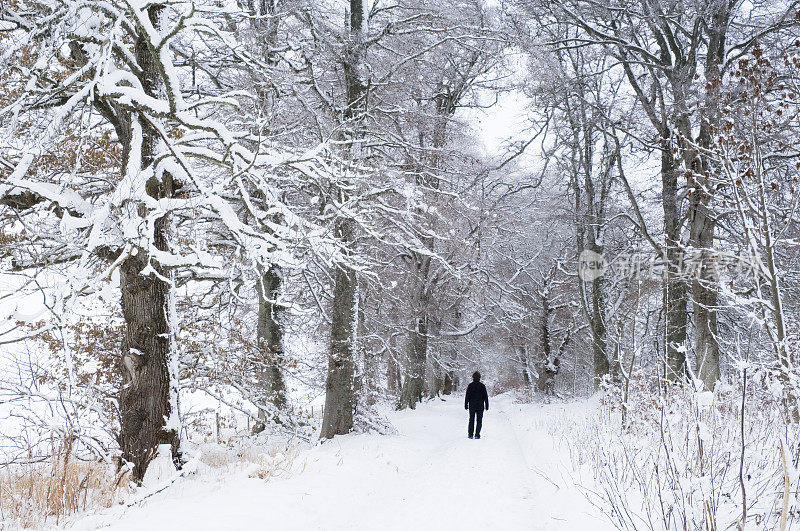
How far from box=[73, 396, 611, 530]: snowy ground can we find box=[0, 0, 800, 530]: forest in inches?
2.2

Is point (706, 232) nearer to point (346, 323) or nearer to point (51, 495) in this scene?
point (346, 323)

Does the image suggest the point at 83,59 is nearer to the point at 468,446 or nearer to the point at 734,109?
the point at 734,109

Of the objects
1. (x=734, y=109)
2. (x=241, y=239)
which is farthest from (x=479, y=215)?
(x=241, y=239)

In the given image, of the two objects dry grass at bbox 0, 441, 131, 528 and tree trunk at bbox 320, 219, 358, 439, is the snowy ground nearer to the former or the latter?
dry grass at bbox 0, 441, 131, 528

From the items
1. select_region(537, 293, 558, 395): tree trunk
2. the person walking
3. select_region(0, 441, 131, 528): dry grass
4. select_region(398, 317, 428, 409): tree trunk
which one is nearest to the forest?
select_region(0, 441, 131, 528): dry grass

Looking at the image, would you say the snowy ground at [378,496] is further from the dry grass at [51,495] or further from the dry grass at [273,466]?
the dry grass at [51,495]

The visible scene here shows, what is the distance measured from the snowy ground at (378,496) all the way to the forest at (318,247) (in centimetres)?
6

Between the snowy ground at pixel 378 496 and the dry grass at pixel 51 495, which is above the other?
the dry grass at pixel 51 495

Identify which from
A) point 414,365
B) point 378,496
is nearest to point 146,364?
point 378,496

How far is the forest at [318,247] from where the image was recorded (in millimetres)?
4145

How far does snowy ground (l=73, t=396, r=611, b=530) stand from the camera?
407 centimetres

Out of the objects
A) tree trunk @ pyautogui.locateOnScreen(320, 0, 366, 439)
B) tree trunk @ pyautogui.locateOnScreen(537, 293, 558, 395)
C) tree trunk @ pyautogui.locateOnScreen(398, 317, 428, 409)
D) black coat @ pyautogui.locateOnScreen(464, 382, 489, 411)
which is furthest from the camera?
tree trunk @ pyautogui.locateOnScreen(537, 293, 558, 395)

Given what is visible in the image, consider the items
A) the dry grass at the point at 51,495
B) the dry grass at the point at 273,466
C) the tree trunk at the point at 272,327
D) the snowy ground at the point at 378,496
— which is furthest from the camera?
the tree trunk at the point at 272,327

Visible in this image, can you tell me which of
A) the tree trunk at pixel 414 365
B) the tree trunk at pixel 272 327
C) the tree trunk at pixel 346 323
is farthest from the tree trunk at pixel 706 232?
the tree trunk at pixel 414 365
